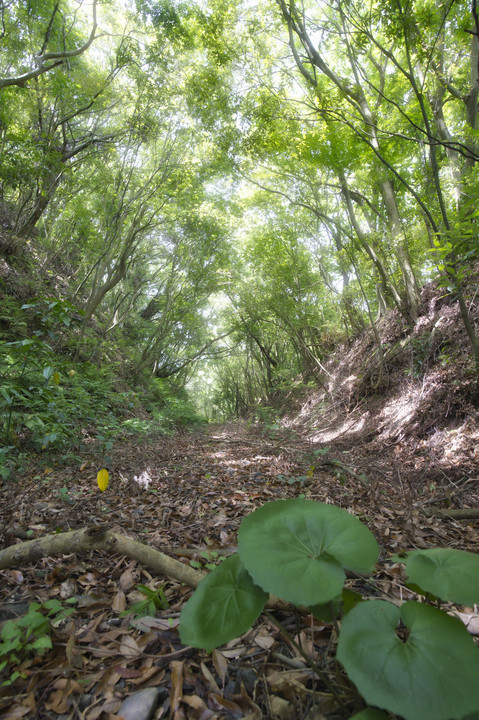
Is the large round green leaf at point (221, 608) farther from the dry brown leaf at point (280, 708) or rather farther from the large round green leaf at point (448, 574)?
the large round green leaf at point (448, 574)

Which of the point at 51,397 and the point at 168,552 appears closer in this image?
the point at 168,552

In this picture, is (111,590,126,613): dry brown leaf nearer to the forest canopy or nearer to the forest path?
the forest path

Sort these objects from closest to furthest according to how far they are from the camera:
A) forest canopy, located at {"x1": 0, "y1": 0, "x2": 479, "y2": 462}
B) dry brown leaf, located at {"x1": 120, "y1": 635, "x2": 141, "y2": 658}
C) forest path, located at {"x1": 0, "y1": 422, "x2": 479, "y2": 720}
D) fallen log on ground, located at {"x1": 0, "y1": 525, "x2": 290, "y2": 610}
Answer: forest path, located at {"x1": 0, "y1": 422, "x2": 479, "y2": 720} < dry brown leaf, located at {"x1": 120, "y1": 635, "x2": 141, "y2": 658} < fallen log on ground, located at {"x1": 0, "y1": 525, "x2": 290, "y2": 610} < forest canopy, located at {"x1": 0, "y1": 0, "x2": 479, "y2": 462}

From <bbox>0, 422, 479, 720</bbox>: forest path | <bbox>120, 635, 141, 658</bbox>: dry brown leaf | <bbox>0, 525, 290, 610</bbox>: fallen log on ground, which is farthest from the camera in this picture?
<bbox>0, 525, 290, 610</bbox>: fallen log on ground

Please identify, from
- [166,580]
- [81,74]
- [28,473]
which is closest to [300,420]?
[28,473]

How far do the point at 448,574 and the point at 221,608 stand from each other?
0.61 meters

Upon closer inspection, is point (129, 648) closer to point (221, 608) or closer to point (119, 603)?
point (119, 603)

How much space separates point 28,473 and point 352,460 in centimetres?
377

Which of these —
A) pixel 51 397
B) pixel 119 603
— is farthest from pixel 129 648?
pixel 51 397

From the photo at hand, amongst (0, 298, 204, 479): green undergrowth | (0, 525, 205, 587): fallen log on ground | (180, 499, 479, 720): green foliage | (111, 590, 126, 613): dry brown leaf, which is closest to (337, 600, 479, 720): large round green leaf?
(180, 499, 479, 720): green foliage

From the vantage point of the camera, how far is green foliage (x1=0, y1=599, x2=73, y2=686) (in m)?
1.01

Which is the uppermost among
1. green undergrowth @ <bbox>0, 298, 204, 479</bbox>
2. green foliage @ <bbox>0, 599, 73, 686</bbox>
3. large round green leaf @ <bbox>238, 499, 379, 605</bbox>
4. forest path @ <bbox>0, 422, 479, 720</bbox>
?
green undergrowth @ <bbox>0, 298, 204, 479</bbox>

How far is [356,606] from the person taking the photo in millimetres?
746

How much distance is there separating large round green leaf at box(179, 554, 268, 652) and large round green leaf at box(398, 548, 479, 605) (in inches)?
16.2
